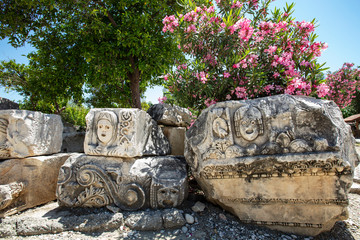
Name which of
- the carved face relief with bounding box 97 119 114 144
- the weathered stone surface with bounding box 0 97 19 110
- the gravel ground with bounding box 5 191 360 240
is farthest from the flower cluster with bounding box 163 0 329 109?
the weathered stone surface with bounding box 0 97 19 110

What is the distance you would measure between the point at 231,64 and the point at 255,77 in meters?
0.37

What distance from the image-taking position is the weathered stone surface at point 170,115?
3656 mm

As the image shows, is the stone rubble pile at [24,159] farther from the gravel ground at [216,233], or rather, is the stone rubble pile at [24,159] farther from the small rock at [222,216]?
the small rock at [222,216]

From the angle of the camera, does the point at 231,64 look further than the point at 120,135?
Yes

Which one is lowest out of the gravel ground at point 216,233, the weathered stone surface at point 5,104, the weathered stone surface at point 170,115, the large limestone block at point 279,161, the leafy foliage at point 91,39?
the gravel ground at point 216,233

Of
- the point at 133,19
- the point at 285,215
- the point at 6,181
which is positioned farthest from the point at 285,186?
the point at 133,19

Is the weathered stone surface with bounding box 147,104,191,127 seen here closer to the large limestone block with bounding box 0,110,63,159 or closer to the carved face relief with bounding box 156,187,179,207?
the carved face relief with bounding box 156,187,179,207

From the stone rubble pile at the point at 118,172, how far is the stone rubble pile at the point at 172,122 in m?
0.88

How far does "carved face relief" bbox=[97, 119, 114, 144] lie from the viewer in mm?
2701

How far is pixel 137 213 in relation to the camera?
2402 millimetres

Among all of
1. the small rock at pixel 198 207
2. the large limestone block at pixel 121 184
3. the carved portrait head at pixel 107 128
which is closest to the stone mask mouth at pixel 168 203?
A: the large limestone block at pixel 121 184

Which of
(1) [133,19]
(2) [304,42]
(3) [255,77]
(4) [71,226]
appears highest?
(1) [133,19]

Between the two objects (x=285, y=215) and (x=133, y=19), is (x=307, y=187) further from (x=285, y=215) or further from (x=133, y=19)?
(x=133, y=19)

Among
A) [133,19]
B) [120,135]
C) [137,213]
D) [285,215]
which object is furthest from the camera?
[133,19]
